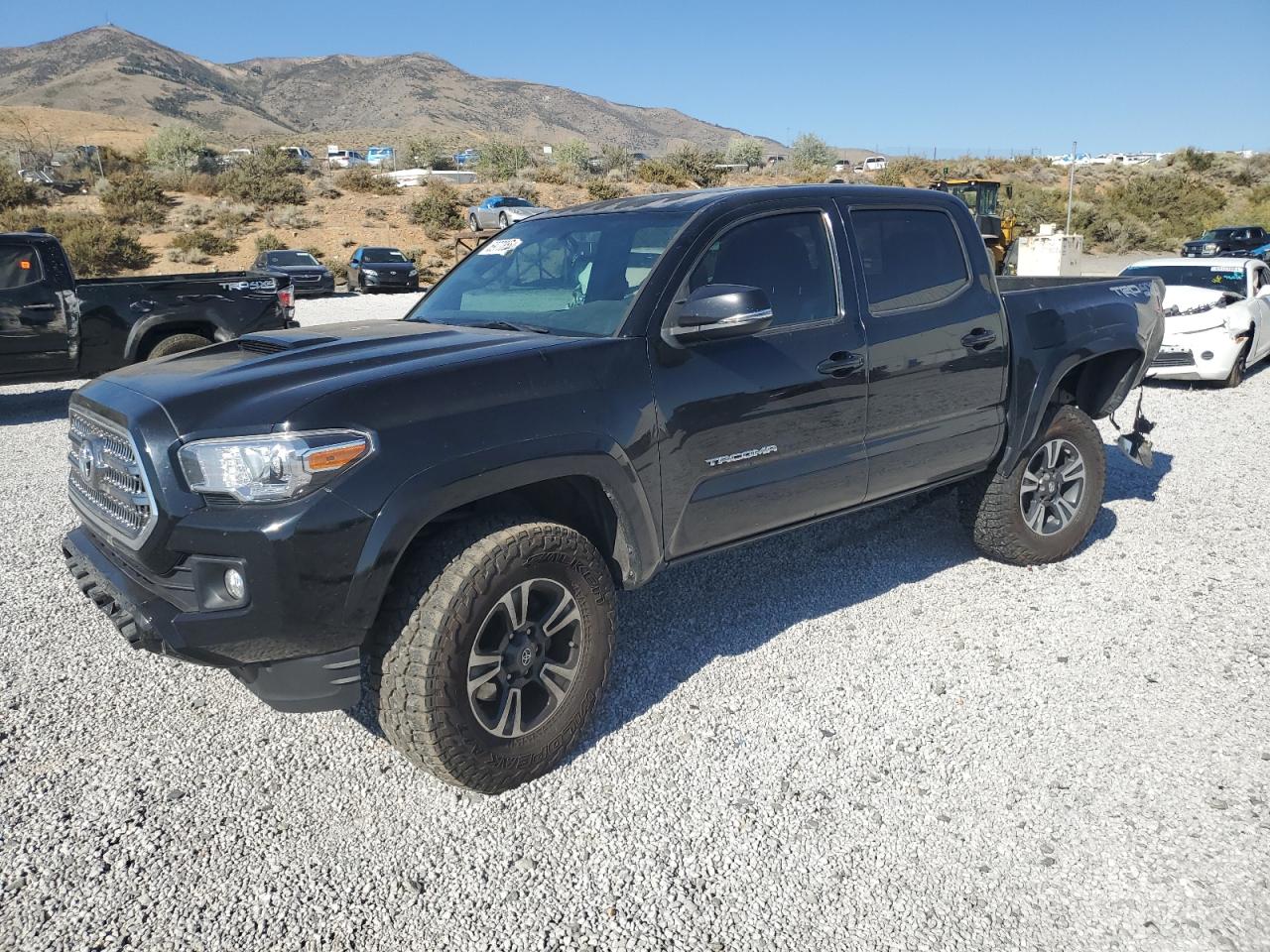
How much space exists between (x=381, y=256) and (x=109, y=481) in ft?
81.6

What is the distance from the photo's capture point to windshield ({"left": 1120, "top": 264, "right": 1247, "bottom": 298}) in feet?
36.6

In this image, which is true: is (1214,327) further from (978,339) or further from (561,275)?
(561,275)

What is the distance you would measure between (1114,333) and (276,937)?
4832 mm

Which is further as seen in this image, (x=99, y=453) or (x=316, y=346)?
(x=316, y=346)

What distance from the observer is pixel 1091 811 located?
2.86 metres

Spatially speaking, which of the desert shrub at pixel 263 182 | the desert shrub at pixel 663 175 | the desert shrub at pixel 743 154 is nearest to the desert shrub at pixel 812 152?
the desert shrub at pixel 743 154

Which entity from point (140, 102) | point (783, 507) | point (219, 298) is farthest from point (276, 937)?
point (140, 102)

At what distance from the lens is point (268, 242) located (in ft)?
111

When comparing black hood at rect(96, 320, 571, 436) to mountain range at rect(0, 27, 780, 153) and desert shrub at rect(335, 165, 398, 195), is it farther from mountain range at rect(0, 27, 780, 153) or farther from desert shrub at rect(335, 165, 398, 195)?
mountain range at rect(0, 27, 780, 153)

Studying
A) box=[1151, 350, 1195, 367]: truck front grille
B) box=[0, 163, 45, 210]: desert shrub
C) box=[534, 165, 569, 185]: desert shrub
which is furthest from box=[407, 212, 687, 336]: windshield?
box=[534, 165, 569, 185]: desert shrub

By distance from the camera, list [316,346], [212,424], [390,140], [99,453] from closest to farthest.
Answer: [212,424]
[99,453]
[316,346]
[390,140]

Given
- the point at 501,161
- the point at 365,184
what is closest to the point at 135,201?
the point at 365,184

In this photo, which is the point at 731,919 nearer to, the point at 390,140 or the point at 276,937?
the point at 276,937

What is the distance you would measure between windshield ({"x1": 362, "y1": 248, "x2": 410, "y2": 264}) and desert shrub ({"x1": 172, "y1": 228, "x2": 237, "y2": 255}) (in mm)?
9090
